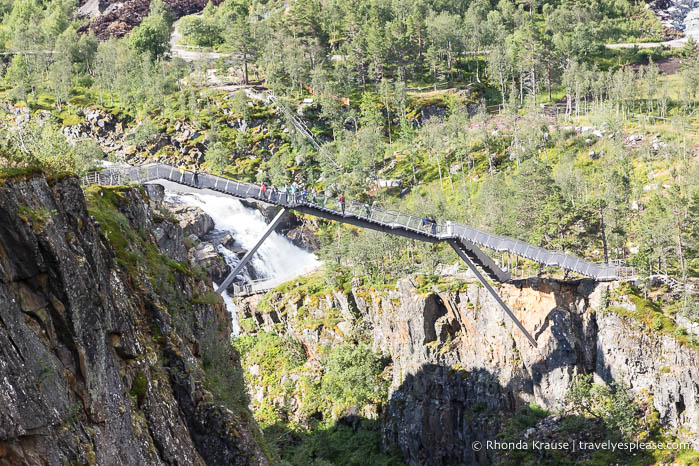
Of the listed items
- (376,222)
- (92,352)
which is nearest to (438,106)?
(376,222)

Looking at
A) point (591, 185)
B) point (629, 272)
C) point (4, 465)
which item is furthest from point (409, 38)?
point (4, 465)

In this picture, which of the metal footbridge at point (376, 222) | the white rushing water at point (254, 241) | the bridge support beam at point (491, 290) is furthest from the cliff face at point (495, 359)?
Result: the white rushing water at point (254, 241)

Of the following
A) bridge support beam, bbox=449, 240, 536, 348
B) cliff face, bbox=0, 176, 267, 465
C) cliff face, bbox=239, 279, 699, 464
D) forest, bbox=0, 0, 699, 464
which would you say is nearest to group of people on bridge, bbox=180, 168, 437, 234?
bridge support beam, bbox=449, 240, 536, 348

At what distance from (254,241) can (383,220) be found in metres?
43.0

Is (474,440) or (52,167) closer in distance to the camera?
(52,167)

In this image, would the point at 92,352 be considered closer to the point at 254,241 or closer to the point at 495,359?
the point at 495,359

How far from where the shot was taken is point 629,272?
55.6m

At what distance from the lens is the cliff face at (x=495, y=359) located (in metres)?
51.8

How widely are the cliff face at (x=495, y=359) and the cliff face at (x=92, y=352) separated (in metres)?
30.1

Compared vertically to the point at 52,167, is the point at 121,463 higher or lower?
lower

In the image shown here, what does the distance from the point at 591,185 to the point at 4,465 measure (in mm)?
74460

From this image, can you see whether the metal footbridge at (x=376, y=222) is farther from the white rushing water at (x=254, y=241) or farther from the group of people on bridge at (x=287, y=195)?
the white rushing water at (x=254, y=241)

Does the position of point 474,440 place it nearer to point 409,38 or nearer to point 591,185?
point 591,185

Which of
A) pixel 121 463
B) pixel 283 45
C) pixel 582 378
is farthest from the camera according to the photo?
pixel 283 45
